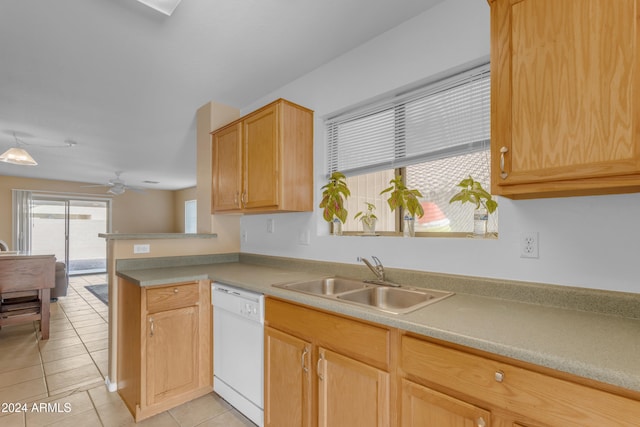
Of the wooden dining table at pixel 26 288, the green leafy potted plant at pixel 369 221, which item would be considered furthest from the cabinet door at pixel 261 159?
the wooden dining table at pixel 26 288

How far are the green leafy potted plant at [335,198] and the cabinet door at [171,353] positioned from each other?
113 cm

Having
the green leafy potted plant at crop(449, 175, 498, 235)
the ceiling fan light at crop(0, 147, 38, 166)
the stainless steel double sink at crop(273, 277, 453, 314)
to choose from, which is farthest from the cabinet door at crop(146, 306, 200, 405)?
the ceiling fan light at crop(0, 147, 38, 166)

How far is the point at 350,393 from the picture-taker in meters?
1.32

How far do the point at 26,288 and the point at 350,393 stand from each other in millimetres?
3796

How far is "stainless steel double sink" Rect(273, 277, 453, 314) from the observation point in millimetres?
1596

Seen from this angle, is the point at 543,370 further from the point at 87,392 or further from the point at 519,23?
the point at 87,392

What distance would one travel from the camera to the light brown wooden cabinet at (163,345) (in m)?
1.93

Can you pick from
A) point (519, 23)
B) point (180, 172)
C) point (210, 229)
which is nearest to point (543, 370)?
point (519, 23)

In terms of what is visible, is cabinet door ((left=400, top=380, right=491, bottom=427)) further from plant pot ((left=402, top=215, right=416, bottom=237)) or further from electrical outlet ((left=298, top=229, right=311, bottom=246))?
electrical outlet ((left=298, top=229, right=311, bottom=246))

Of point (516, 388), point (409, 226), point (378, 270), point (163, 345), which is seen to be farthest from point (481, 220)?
point (163, 345)

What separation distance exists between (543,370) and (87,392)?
2827mm

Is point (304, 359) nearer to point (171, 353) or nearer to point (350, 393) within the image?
point (350, 393)

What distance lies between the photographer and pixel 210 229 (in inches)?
117

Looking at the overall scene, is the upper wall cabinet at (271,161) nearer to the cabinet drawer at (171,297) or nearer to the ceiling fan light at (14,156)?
the cabinet drawer at (171,297)
